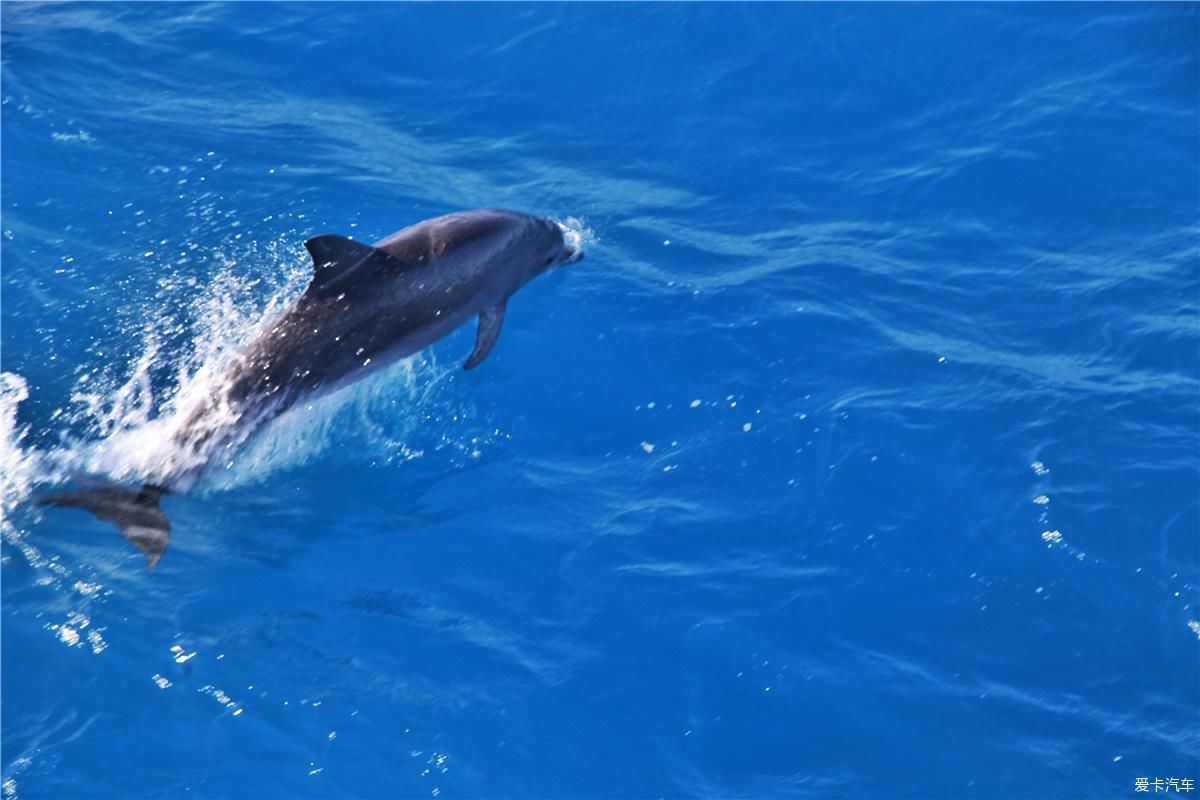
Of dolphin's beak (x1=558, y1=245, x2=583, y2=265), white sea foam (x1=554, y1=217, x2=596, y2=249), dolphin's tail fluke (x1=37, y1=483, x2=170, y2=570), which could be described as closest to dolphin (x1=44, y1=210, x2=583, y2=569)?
dolphin's tail fluke (x1=37, y1=483, x2=170, y2=570)

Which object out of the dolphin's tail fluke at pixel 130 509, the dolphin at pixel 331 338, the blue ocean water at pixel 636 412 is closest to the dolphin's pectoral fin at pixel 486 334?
the dolphin at pixel 331 338

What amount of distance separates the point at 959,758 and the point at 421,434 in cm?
494

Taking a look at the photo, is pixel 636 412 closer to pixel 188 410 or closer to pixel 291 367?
pixel 291 367

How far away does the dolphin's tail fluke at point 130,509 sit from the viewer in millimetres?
9898

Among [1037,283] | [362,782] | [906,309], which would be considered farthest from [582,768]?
[1037,283]

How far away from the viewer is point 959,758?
973 centimetres

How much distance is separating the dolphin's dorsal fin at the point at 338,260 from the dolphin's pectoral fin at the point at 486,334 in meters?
0.96

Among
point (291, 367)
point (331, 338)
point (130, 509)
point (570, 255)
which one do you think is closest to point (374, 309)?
point (331, 338)

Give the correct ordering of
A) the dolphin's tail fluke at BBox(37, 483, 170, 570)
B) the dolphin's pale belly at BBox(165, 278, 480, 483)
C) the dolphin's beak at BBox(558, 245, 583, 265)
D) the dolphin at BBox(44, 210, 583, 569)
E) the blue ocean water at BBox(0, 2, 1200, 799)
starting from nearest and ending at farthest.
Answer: the blue ocean water at BBox(0, 2, 1200, 799), the dolphin's tail fluke at BBox(37, 483, 170, 570), the dolphin at BBox(44, 210, 583, 569), the dolphin's pale belly at BBox(165, 278, 480, 483), the dolphin's beak at BBox(558, 245, 583, 265)

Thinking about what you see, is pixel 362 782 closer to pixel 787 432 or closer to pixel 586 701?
pixel 586 701

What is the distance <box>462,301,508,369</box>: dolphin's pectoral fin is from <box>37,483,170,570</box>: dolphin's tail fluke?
2.74 m

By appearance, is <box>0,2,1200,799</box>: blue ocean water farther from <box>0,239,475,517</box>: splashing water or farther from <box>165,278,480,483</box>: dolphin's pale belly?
<box>165,278,480,483</box>: dolphin's pale belly

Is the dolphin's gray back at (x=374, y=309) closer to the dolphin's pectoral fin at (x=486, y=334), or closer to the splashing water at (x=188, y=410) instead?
the dolphin's pectoral fin at (x=486, y=334)

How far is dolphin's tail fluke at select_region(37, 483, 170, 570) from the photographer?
9898mm
